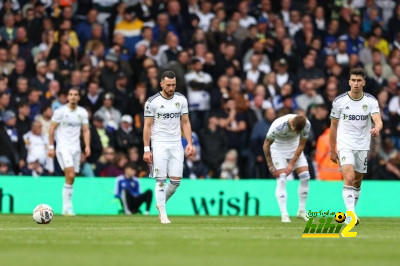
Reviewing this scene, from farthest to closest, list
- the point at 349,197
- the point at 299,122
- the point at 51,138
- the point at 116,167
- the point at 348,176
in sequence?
1. the point at 116,167
2. the point at 51,138
3. the point at 299,122
4. the point at 348,176
5. the point at 349,197

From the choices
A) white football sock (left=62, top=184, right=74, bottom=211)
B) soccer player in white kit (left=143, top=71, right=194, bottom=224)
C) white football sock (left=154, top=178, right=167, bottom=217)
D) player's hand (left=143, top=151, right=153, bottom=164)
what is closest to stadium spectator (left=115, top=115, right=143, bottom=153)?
white football sock (left=62, top=184, right=74, bottom=211)

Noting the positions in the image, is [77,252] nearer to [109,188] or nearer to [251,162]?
[109,188]

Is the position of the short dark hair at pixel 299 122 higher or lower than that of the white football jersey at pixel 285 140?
higher

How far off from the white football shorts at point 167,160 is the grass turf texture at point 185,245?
962 millimetres

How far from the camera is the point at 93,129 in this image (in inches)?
1028

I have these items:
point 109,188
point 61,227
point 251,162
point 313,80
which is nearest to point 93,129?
point 109,188

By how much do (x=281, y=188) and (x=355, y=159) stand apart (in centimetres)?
201

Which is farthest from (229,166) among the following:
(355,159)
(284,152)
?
(355,159)

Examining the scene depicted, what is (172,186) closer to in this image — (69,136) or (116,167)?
(69,136)

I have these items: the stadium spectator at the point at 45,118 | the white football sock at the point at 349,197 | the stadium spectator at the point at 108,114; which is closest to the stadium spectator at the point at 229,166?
the stadium spectator at the point at 108,114

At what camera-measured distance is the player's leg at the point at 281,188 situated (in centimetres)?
2056

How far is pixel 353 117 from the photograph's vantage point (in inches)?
746

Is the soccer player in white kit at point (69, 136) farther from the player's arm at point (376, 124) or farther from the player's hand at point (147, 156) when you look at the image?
the player's arm at point (376, 124)

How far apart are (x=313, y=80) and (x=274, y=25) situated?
2289 mm
